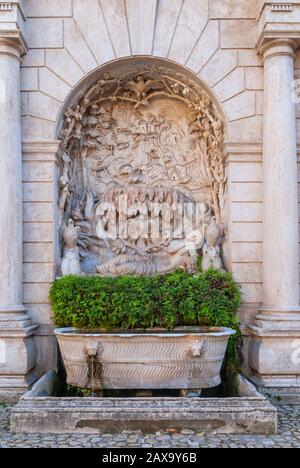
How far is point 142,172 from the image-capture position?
395 inches

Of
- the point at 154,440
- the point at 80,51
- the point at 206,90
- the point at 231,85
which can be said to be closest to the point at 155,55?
the point at 206,90

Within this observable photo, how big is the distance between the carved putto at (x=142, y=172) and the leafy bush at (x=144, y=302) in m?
1.03

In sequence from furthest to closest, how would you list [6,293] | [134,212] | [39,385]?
1. [134,212]
2. [6,293]
3. [39,385]

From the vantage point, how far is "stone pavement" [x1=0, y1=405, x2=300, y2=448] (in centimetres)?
579

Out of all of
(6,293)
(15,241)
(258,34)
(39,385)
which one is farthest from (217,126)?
(39,385)

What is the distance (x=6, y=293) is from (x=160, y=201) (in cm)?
325

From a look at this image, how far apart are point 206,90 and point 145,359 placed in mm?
4705

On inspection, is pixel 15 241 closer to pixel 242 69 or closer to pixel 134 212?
pixel 134 212

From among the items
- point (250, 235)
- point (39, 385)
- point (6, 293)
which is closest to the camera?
point (39, 385)

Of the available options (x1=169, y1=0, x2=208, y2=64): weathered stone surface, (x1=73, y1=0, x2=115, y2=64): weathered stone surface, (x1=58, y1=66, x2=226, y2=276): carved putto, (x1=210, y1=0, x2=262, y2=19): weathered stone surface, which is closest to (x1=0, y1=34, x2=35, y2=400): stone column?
(x1=58, y1=66, x2=226, y2=276): carved putto

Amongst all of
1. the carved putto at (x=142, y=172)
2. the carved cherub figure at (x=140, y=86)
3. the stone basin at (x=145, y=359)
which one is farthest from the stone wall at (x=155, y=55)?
the stone basin at (x=145, y=359)

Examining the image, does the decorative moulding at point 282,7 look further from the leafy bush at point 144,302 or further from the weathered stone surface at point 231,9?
the leafy bush at point 144,302

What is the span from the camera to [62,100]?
29.1ft

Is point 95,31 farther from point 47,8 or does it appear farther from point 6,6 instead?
point 6,6
